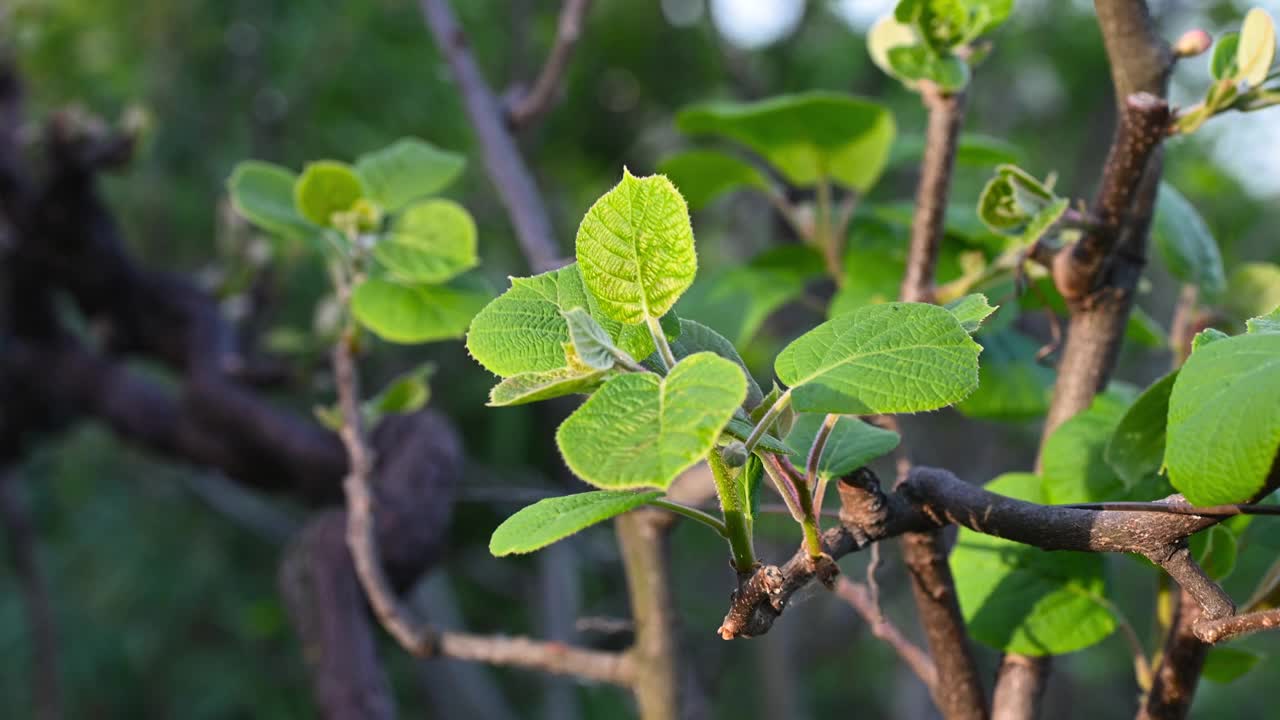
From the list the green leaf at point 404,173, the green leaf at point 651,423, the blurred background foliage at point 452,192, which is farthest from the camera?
the blurred background foliage at point 452,192

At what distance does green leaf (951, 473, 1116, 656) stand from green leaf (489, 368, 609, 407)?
0.22m

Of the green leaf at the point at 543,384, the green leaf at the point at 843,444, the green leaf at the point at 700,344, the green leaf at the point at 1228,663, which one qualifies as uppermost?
the green leaf at the point at 543,384

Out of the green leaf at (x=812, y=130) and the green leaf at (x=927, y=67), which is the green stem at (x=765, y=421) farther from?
the green leaf at (x=812, y=130)

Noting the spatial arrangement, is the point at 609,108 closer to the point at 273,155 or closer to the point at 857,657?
the point at 273,155

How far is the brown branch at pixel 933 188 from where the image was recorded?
18.0 inches

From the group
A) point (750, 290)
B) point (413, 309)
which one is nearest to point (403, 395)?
point (413, 309)

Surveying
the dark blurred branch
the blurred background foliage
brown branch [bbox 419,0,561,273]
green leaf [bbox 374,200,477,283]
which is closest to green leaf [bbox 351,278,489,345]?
green leaf [bbox 374,200,477,283]

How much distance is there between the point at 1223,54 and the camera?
42cm

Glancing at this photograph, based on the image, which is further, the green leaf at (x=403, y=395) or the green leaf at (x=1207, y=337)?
the green leaf at (x=403, y=395)

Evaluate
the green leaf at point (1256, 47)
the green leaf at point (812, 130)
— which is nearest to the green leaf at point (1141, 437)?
the green leaf at point (1256, 47)

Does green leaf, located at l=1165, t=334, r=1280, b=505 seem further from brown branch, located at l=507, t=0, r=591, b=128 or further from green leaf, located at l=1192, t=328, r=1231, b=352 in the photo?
brown branch, located at l=507, t=0, r=591, b=128

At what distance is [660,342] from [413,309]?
27 centimetres

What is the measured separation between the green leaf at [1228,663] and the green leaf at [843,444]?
22 centimetres

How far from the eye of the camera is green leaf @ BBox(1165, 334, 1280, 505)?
9.5 inches
